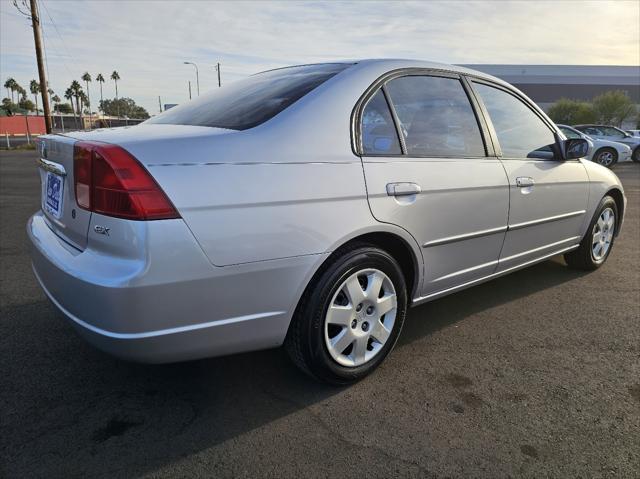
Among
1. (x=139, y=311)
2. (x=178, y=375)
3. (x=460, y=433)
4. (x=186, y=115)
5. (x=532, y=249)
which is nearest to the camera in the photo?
(x=139, y=311)

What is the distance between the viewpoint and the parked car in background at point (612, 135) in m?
17.7

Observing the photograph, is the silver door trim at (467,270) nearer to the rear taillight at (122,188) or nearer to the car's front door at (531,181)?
the car's front door at (531,181)

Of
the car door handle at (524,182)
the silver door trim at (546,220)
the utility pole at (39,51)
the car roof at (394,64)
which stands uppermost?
the utility pole at (39,51)

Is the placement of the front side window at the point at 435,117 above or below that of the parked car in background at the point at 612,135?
above

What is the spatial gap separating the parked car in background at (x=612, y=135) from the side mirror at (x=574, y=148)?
15478mm

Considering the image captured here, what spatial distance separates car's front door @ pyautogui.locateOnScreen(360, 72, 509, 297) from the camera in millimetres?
2508

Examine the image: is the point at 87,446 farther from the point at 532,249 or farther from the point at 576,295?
the point at 576,295

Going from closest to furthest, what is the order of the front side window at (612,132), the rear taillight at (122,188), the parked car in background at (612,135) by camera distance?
the rear taillight at (122,188), the parked car in background at (612,135), the front side window at (612,132)

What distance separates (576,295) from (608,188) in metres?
1.12

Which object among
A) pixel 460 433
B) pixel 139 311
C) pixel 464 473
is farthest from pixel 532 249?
pixel 139 311

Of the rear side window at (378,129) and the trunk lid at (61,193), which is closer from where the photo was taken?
the trunk lid at (61,193)

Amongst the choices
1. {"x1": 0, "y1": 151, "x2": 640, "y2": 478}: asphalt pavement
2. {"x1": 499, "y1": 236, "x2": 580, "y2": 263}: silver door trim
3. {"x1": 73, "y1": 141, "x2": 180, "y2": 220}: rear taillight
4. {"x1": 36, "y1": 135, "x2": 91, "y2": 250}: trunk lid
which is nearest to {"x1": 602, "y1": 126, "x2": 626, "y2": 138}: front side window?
{"x1": 499, "y1": 236, "x2": 580, "y2": 263}: silver door trim

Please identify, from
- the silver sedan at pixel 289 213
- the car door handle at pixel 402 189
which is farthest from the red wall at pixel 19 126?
the car door handle at pixel 402 189

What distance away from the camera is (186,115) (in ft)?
9.14
